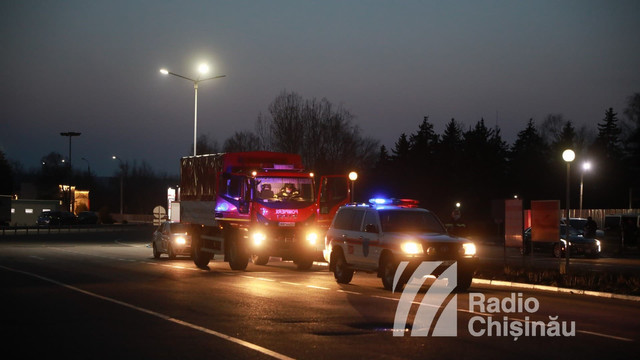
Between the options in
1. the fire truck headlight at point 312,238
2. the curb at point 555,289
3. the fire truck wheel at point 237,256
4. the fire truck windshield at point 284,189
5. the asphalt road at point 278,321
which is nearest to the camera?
the asphalt road at point 278,321

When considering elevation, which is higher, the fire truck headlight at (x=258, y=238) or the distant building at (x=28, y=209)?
the distant building at (x=28, y=209)

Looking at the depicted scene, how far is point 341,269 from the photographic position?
2273 cm

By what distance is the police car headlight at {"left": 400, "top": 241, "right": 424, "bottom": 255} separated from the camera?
20.1 meters

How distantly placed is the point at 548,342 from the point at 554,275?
35.8ft

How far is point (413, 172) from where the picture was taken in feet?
296

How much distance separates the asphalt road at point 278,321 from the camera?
1122 cm

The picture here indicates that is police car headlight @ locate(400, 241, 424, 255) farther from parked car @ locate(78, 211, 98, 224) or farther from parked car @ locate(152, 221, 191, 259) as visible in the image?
parked car @ locate(78, 211, 98, 224)

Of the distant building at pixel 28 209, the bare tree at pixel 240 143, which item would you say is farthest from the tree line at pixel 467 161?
the distant building at pixel 28 209

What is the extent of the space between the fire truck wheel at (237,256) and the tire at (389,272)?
779 centimetres

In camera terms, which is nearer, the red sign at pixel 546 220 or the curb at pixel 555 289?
the curb at pixel 555 289

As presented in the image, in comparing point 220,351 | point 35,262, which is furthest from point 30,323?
point 35,262

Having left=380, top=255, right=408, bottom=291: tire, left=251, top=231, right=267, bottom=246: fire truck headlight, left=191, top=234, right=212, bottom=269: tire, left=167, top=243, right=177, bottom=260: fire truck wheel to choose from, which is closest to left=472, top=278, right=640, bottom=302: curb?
left=380, top=255, right=408, bottom=291: tire

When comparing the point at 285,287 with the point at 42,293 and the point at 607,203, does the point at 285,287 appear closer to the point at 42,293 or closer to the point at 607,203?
the point at 42,293

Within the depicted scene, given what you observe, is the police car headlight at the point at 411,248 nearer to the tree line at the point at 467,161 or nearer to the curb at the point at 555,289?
the curb at the point at 555,289
